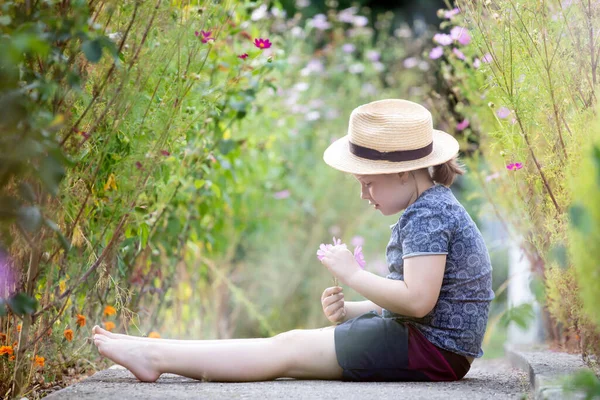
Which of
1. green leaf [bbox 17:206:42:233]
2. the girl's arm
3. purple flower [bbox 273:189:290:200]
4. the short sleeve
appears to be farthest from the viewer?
purple flower [bbox 273:189:290:200]

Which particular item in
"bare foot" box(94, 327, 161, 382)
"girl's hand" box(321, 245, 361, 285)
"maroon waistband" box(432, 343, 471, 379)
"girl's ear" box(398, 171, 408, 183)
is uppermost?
"girl's ear" box(398, 171, 408, 183)

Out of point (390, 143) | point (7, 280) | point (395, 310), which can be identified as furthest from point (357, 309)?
point (7, 280)

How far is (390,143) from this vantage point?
2680mm

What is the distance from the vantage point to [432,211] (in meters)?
2.59

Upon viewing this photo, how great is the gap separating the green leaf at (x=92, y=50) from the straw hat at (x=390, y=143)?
1020mm

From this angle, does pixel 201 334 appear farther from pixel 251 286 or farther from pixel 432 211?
pixel 432 211

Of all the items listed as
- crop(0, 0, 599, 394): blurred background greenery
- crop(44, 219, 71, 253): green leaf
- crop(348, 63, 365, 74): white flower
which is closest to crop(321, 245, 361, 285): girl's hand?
crop(0, 0, 599, 394): blurred background greenery

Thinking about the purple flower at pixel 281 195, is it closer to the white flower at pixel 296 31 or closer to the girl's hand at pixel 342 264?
the white flower at pixel 296 31

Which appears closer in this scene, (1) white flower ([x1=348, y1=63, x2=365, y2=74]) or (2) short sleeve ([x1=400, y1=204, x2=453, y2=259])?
(2) short sleeve ([x1=400, y1=204, x2=453, y2=259])

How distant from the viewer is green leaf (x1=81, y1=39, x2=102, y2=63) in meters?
A: 1.88

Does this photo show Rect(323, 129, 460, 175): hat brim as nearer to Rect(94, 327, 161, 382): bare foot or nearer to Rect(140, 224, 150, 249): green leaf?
Rect(140, 224, 150, 249): green leaf

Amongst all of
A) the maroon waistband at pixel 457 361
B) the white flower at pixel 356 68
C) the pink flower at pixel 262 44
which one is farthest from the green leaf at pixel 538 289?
the white flower at pixel 356 68

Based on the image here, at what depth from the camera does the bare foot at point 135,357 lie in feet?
8.36

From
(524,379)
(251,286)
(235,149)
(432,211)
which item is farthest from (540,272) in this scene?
(251,286)
